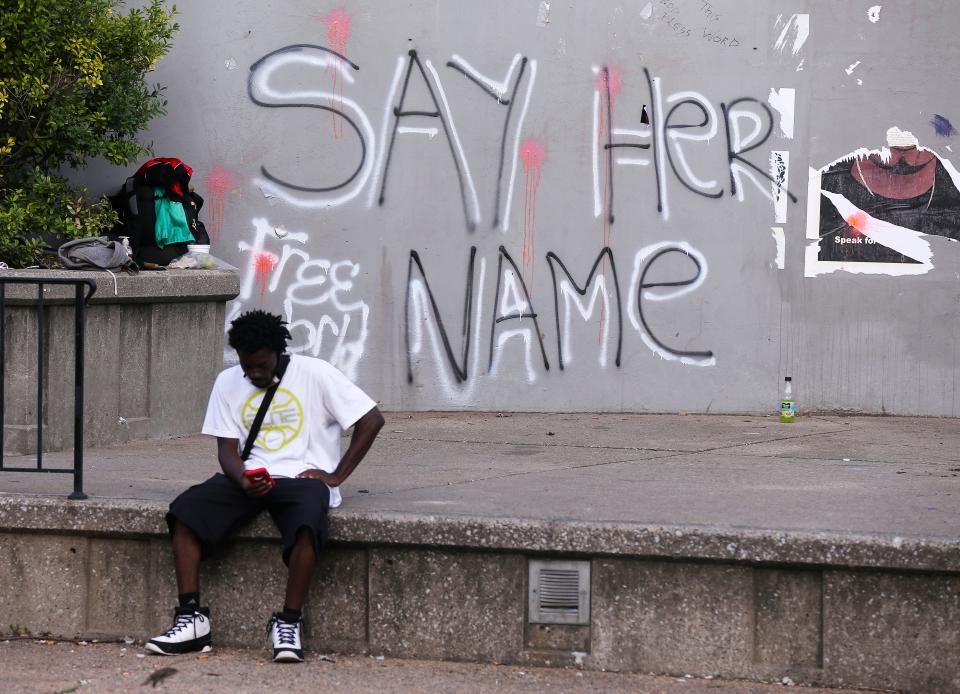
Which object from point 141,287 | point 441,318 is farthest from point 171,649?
point 441,318

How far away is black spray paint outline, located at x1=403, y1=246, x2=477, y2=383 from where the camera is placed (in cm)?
899

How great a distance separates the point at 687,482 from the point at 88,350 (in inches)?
134

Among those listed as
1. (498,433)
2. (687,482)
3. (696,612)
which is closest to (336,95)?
(498,433)

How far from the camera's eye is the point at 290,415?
206 inches

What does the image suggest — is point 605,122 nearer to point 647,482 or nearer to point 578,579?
point 647,482

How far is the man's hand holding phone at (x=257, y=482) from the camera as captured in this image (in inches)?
196

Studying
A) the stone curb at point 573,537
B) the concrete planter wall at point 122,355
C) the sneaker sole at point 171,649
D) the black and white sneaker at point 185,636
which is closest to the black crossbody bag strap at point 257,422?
the stone curb at point 573,537

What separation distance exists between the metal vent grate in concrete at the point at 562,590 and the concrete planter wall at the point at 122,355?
3.37 meters

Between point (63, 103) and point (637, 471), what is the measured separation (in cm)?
403

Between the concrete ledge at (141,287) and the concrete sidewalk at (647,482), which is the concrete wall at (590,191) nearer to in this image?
the concrete sidewalk at (647,482)

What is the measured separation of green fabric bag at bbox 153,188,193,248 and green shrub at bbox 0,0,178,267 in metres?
0.28

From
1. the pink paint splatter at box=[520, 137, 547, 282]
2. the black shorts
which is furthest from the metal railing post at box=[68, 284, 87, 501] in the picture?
the pink paint splatter at box=[520, 137, 547, 282]

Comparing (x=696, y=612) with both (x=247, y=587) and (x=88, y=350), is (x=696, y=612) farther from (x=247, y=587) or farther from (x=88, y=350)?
(x=88, y=350)

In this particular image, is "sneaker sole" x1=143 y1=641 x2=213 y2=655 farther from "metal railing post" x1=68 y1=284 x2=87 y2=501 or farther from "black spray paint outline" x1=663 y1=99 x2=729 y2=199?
"black spray paint outline" x1=663 y1=99 x2=729 y2=199
